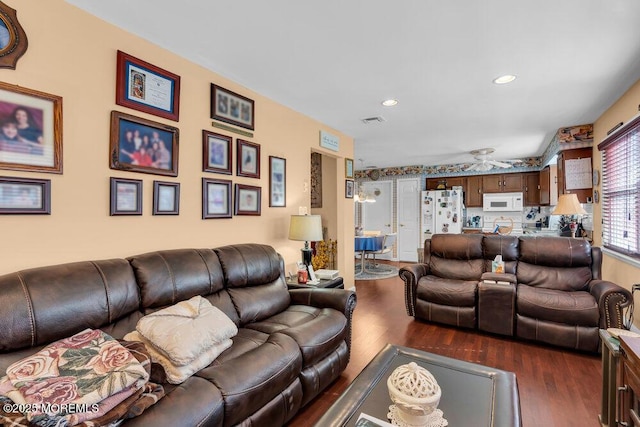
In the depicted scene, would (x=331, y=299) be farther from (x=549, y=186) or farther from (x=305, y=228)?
(x=549, y=186)

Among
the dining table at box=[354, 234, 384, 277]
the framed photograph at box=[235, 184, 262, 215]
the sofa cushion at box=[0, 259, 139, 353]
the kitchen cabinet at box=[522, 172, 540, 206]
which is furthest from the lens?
the kitchen cabinet at box=[522, 172, 540, 206]

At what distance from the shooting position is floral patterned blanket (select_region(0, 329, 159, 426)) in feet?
3.48

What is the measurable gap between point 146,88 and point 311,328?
1984mm

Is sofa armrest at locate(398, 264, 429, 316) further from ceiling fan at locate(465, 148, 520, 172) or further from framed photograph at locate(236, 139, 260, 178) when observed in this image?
ceiling fan at locate(465, 148, 520, 172)

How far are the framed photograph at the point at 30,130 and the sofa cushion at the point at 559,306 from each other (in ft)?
12.5

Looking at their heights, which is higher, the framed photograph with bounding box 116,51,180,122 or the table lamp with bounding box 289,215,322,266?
the framed photograph with bounding box 116,51,180,122

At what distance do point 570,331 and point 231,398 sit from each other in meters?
2.93

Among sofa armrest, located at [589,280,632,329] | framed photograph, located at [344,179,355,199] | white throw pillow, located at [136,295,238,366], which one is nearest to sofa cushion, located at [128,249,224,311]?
A: white throw pillow, located at [136,295,238,366]

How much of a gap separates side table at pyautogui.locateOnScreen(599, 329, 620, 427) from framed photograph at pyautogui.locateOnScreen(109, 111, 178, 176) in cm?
288

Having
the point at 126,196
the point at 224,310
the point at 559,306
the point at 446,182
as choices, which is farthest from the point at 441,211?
the point at 126,196

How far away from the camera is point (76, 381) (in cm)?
117

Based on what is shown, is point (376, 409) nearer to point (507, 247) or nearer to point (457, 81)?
point (457, 81)

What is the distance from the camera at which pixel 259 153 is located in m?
3.02

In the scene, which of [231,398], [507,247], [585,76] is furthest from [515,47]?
[231,398]
